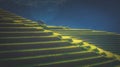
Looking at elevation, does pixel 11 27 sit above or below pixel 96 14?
below

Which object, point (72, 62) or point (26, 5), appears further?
point (26, 5)

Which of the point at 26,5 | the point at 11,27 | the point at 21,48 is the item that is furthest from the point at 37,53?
the point at 26,5

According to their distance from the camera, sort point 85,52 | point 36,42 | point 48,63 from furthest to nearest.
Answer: point 85,52 < point 36,42 < point 48,63

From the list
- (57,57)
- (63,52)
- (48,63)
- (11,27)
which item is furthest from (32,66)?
(11,27)

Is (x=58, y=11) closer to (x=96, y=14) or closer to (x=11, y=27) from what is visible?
(x=96, y=14)

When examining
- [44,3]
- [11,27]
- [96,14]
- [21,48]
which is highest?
[44,3]

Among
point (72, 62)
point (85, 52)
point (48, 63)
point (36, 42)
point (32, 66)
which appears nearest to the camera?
point (32, 66)

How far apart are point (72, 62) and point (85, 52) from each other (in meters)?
1.16

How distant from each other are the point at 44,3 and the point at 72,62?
34.5ft

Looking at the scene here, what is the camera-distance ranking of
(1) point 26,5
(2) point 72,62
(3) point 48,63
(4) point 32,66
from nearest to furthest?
(4) point 32,66 < (3) point 48,63 < (2) point 72,62 < (1) point 26,5

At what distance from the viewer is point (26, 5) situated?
16219 mm

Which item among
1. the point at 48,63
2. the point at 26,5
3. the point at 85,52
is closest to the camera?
the point at 48,63

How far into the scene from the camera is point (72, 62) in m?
6.70

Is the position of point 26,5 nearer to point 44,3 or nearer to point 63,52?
point 44,3
